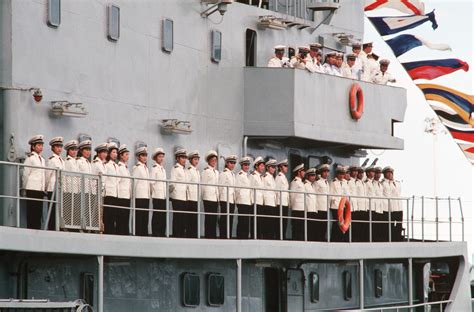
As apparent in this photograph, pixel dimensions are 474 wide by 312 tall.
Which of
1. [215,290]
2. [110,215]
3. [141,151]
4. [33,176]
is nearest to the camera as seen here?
[33,176]

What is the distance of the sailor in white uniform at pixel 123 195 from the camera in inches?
878

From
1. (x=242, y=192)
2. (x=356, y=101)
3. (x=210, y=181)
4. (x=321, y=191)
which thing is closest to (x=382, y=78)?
(x=356, y=101)

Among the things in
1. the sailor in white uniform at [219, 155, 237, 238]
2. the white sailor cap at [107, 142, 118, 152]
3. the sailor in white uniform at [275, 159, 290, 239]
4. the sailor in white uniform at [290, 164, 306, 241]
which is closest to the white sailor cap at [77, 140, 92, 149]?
the white sailor cap at [107, 142, 118, 152]

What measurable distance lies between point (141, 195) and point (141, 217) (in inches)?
12.8

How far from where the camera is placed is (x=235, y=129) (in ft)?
88.7

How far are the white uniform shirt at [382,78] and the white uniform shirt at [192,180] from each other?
7396mm

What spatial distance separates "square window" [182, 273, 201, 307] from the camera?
930 inches

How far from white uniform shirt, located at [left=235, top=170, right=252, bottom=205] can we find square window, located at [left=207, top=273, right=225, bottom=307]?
1.40 meters

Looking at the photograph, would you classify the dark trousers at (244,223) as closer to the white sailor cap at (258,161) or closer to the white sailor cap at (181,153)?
the white sailor cap at (258,161)

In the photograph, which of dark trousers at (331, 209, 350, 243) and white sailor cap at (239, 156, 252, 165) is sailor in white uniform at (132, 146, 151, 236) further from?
dark trousers at (331, 209, 350, 243)

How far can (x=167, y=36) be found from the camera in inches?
989

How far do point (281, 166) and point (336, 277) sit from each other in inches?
101

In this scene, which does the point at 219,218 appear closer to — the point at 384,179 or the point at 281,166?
the point at 281,166

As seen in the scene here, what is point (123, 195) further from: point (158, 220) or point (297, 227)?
point (297, 227)
